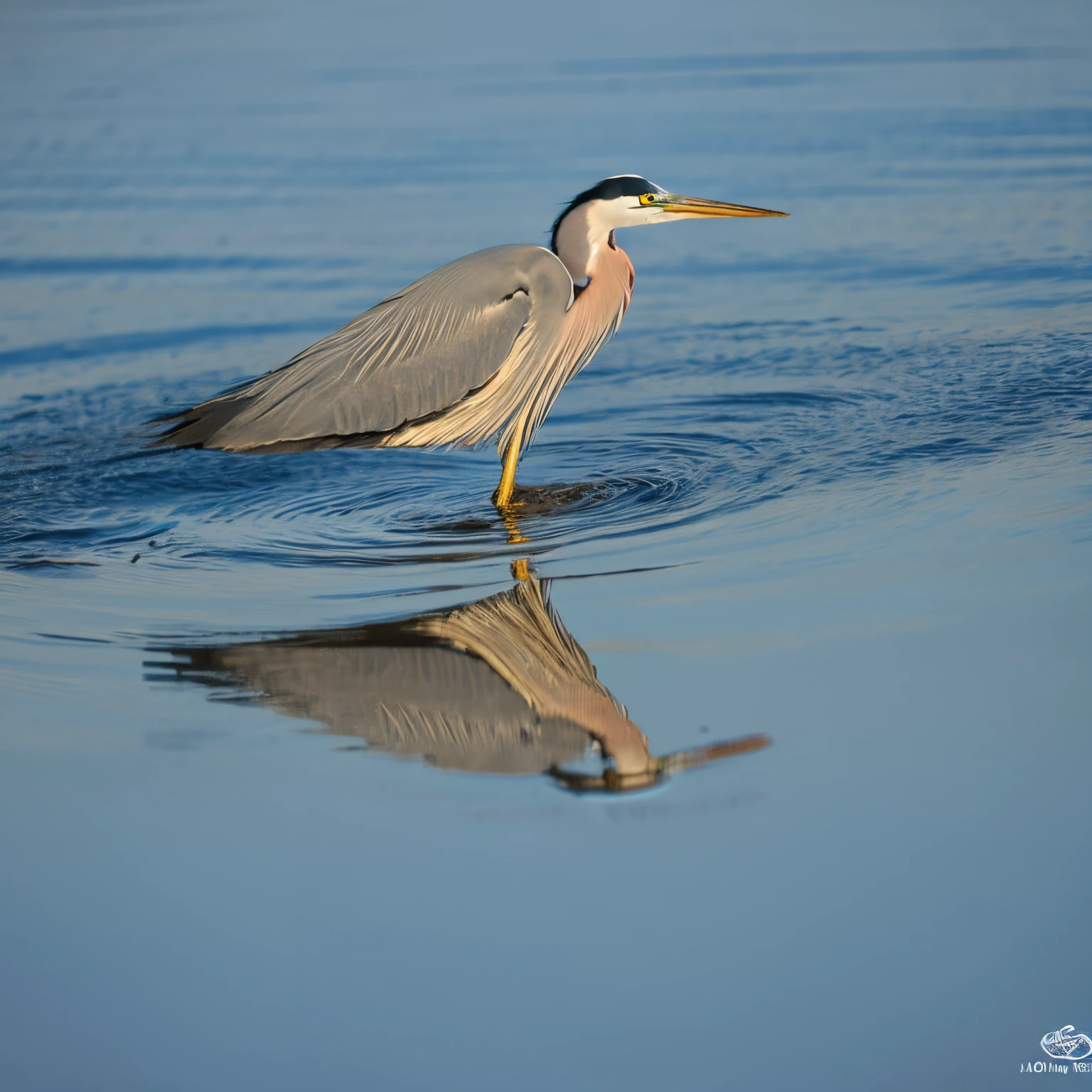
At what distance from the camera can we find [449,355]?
19.6ft

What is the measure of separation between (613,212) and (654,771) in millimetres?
3241

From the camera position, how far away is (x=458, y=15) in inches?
890

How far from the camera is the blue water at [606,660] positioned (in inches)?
105

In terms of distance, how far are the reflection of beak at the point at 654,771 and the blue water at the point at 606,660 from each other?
0.14ft

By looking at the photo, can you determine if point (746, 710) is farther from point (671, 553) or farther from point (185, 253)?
point (185, 253)

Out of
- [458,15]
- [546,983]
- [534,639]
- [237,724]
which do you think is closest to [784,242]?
[534,639]

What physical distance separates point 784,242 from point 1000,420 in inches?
172

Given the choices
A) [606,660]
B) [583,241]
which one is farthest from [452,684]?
[583,241]

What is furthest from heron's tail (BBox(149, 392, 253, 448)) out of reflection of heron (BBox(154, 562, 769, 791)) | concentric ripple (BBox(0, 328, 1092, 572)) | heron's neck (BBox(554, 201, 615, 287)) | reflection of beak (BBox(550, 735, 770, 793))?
reflection of beak (BBox(550, 735, 770, 793))

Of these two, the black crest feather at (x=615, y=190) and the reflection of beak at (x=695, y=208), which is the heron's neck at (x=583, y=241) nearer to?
the black crest feather at (x=615, y=190)

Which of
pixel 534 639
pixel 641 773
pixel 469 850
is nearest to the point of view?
pixel 469 850

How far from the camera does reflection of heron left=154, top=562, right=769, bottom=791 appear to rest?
3578 millimetres

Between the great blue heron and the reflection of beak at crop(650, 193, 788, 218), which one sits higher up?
the reflection of beak at crop(650, 193, 788, 218)

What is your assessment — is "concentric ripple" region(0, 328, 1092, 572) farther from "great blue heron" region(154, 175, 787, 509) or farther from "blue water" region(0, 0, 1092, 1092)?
"great blue heron" region(154, 175, 787, 509)
